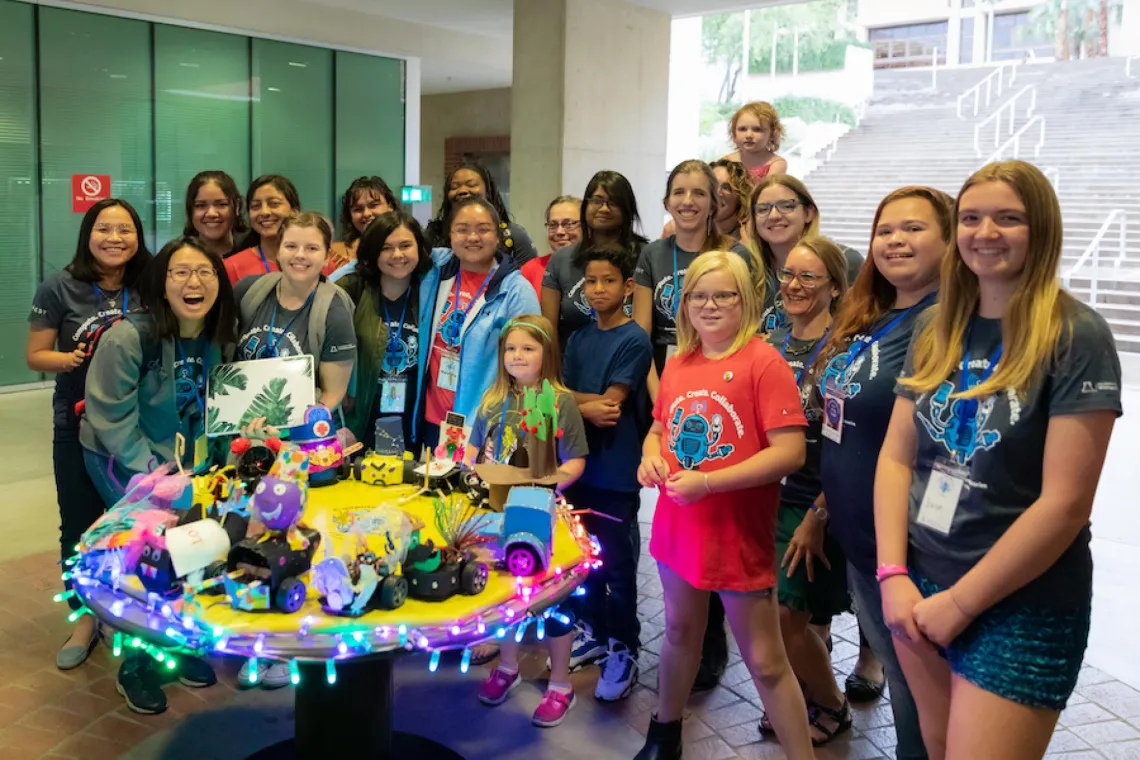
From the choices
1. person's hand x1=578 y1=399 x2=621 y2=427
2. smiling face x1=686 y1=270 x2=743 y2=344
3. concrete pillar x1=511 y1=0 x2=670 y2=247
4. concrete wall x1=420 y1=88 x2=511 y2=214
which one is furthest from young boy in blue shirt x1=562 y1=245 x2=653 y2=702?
concrete wall x1=420 y1=88 x2=511 y2=214

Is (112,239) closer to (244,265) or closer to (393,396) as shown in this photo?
(244,265)

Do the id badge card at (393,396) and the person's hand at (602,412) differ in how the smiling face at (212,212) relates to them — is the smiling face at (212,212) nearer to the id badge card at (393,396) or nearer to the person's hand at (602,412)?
the id badge card at (393,396)

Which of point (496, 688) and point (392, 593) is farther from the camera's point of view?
point (496, 688)

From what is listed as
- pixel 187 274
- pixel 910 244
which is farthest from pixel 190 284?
pixel 910 244

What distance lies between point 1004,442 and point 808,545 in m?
1.08

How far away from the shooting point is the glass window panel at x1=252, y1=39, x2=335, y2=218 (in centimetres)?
1084

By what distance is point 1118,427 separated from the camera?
8.70 m

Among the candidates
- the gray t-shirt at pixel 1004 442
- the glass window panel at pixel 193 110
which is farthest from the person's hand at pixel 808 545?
the glass window panel at pixel 193 110

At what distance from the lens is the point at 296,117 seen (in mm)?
11227

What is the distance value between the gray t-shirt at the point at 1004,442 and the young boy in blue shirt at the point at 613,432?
4.81ft

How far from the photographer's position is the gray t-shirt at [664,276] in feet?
11.6

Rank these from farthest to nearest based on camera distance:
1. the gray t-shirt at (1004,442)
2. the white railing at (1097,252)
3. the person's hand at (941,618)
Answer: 1. the white railing at (1097,252)
2. the person's hand at (941,618)
3. the gray t-shirt at (1004,442)

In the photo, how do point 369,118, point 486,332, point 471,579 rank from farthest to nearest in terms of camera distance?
point 369,118 → point 486,332 → point 471,579

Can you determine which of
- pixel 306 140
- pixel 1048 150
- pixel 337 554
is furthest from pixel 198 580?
pixel 1048 150
